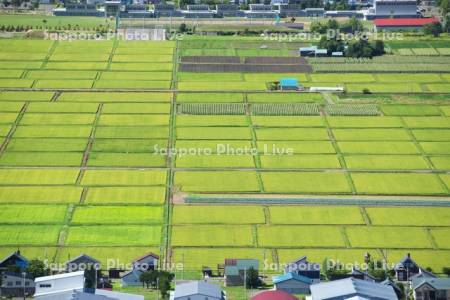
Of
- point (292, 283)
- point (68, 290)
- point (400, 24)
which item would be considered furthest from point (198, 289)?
point (400, 24)

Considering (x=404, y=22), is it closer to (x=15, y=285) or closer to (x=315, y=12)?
(x=315, y=12)

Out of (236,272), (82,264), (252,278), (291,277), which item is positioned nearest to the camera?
(291,277)

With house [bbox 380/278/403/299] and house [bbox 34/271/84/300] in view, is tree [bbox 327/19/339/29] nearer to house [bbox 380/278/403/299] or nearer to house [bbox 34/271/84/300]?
house [bbox 380/278/403/299]

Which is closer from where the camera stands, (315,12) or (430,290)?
(430,290)

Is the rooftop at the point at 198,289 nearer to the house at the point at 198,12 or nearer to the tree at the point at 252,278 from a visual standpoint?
the tree at the point at 252,278

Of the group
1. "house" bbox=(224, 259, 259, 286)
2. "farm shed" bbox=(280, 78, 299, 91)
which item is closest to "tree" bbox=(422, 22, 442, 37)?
"farm shed" bbox=(280, 78, 299, 91)
